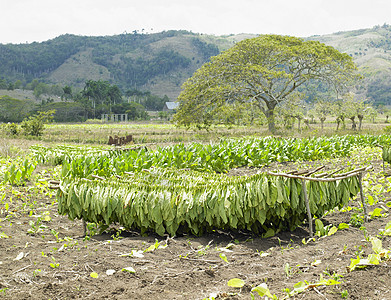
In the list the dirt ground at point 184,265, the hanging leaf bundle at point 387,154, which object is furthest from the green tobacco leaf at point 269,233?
the hanging leaf bundle at point 387,154

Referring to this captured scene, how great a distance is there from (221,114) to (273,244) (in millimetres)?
19843

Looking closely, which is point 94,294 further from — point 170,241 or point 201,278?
point 170,241

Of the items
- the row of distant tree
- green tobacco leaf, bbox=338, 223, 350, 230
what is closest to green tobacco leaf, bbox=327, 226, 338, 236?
green tobacco leaf, bbox=338, 223, 350, 230

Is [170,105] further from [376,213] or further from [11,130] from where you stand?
[376,213]

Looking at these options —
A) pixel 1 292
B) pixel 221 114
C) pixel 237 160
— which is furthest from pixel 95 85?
pixel 1 292

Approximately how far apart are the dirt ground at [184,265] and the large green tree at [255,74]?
788 inches

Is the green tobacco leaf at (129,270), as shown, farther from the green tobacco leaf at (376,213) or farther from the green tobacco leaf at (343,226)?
the green tobacco leaf at (376,213)

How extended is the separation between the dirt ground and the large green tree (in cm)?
2001

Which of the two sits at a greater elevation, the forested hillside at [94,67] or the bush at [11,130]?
the forested hillside at [94,67]

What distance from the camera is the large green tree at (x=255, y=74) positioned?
24.2 m

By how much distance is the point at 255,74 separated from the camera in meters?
24.6

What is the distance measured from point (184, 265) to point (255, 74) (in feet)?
75.1

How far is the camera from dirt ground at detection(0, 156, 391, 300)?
2.39m

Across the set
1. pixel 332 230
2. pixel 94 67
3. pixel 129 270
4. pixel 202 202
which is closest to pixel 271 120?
pixel 332 230
